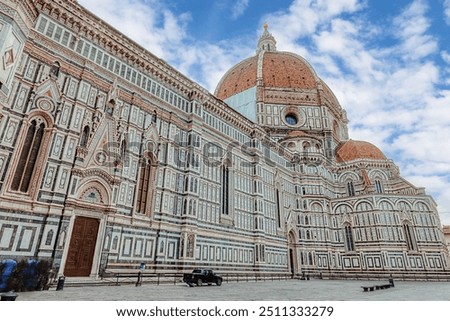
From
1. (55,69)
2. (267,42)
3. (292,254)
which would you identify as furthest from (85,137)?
(267,42)

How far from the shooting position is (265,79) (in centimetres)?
4766

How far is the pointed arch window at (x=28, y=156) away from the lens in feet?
44.2

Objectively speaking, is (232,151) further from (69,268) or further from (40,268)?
(40,268)

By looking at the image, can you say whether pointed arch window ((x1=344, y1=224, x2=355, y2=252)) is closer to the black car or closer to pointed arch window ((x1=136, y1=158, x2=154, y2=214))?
the black car

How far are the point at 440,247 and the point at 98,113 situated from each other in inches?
1474

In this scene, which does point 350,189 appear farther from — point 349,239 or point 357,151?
point 349,239

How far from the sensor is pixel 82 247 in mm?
15188

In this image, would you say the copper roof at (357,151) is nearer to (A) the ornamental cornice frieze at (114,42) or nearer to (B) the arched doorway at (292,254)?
(B) the arched doorway at (292,254)

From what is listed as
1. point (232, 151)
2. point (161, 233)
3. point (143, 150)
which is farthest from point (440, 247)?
point (143, 150)

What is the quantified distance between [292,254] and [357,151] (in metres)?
19.3

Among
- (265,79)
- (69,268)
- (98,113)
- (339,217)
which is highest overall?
(265,79)

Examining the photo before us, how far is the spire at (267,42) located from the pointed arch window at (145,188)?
5331 centimetres

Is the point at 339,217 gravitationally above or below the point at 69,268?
above

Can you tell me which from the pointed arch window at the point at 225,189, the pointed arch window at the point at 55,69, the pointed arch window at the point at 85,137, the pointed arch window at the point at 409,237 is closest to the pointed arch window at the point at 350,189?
the pointed arch window at the point at 409,237
